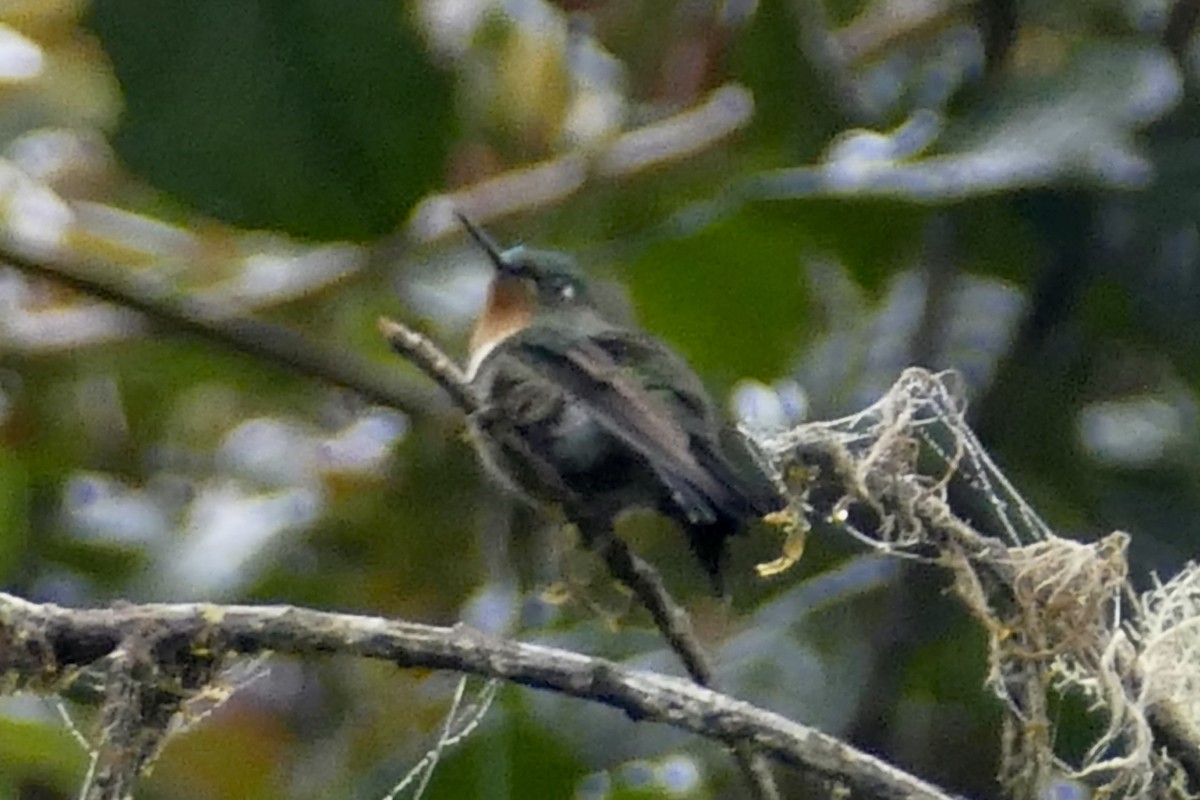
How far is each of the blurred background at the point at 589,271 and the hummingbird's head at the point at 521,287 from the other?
1.6 inches

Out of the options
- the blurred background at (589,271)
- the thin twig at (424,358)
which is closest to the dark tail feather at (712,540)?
the blurred background at (589,271)

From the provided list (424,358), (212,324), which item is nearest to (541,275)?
(212,324)

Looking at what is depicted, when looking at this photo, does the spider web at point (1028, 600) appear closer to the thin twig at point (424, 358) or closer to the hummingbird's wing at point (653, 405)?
the thin twig at point (424, 358)

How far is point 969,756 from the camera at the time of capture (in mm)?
1868

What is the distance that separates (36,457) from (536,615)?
0.54 meters

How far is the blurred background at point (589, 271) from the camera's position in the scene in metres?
1.50

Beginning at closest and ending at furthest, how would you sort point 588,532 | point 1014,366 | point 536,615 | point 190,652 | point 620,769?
point 190,652, point 588,532, point 620,769, point 1014,366, point 536,615

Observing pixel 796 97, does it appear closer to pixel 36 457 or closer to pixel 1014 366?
pixel 1014 366

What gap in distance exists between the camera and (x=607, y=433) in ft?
5.07

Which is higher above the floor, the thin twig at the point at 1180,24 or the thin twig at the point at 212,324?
the thin twig at the point at 1180,24

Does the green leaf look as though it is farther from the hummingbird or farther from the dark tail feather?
the dark tail feather

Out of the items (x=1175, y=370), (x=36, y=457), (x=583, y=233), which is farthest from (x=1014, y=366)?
(x=36, y=457)

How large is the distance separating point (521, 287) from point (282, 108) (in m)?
0.49

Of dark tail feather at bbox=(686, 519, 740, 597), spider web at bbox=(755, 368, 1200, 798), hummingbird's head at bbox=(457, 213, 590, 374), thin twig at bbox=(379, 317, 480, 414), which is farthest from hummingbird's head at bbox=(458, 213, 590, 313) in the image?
spider web at bbox=(755, 368, 1200, 798)
